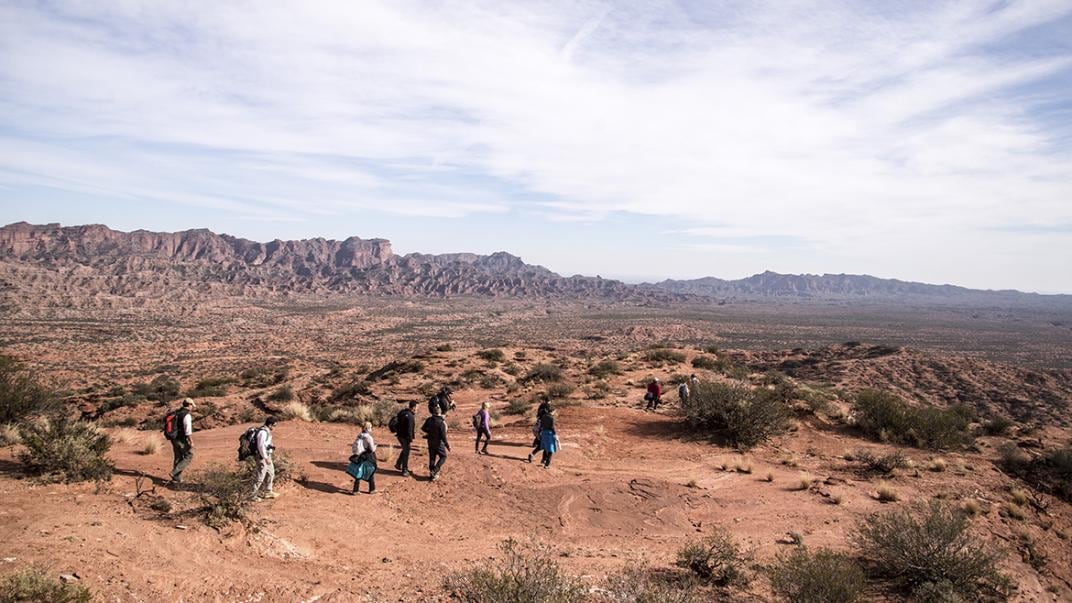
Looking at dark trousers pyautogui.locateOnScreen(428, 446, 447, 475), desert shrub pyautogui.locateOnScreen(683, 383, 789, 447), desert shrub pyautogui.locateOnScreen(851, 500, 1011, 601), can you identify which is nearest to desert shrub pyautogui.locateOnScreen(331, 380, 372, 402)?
A: dark trousers pyautogui.locateOnScreen(428, 446, 447, 475)

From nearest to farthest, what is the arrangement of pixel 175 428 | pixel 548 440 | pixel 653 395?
1. pixel 175 428
2. pixel 548 440
3. pixel 653 395

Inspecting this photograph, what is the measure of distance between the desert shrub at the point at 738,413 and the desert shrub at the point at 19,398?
18.5m

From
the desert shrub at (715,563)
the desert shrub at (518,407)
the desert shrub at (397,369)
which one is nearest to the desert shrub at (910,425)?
the desert shrub at (518,407)

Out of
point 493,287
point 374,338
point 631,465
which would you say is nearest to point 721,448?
point 631,465

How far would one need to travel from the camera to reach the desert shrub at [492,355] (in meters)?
32.0

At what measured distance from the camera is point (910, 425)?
16.9m

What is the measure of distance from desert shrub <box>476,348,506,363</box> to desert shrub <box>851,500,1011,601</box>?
24326 millimetres

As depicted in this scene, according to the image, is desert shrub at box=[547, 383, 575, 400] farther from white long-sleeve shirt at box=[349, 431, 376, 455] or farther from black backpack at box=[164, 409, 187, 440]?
black backpack at box=[164, 409, 187, 440]

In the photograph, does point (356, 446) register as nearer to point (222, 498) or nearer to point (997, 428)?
point (222, 498)

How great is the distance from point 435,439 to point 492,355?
70.7ft

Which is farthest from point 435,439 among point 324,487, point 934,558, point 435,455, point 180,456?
point 934,558

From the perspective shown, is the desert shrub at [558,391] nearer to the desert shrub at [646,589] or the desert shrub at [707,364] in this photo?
the desert shrub at [707,364]

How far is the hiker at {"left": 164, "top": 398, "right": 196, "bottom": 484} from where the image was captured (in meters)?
9.35

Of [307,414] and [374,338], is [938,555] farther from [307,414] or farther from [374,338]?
[374,338]
